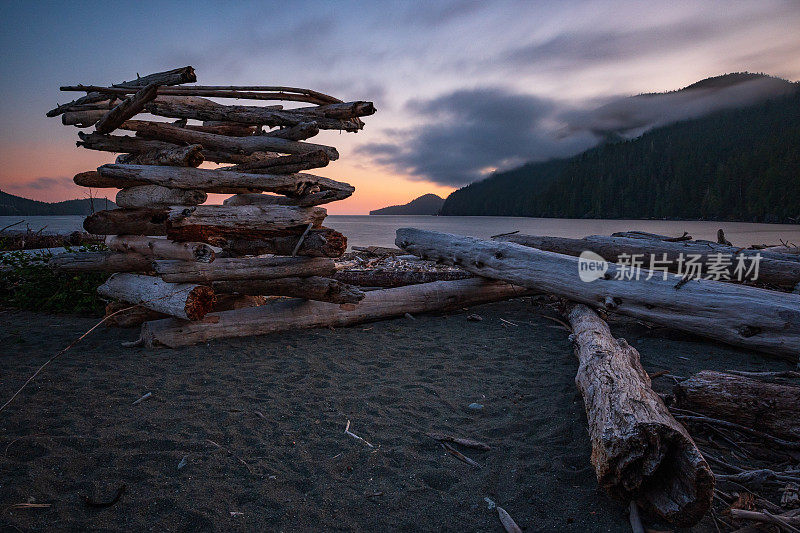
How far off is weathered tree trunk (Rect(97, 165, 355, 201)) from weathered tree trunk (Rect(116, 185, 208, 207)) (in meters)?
0.08

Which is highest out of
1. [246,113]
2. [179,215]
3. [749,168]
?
[749,168]

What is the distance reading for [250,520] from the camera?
2363mm

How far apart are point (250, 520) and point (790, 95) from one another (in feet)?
505

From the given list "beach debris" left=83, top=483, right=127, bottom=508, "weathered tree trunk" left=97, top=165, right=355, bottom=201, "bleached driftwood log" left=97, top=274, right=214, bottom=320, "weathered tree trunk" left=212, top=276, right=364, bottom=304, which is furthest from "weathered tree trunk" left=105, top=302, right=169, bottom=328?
"beach debris" left=83, top=483, right=127, bottom=508

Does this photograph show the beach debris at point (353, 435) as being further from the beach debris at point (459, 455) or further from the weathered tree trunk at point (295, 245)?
the weathered tree trunk at point (295, 245)

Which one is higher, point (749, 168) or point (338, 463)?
point (749, 168)

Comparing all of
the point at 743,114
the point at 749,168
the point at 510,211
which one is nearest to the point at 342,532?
the point at 749,168

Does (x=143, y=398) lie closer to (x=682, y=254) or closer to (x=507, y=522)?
(x=507, y=522)

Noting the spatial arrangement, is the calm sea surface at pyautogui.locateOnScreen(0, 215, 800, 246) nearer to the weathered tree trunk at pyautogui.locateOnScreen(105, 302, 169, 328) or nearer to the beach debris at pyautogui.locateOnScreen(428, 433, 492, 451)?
the weathered tree trunk at pyautogui.locateOnScreen(105, 302, 169, 328)

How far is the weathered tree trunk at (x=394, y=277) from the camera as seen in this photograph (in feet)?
27.5

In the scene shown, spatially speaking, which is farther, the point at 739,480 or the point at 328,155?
the point at 328,155

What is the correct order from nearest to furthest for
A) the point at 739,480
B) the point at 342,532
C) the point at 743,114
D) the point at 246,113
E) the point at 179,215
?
the point at 342,532 → the point at 739,480 → the point at 179,215 → the point at 246,113 → the point at 743,114

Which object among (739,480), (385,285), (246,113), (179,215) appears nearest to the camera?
Answer: (739,480)

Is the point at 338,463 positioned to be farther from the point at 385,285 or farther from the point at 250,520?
the point at 385,285
